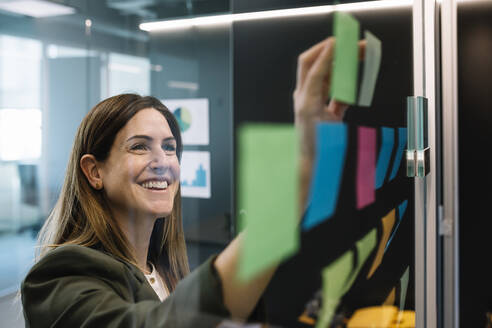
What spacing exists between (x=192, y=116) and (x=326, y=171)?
0.93 feet

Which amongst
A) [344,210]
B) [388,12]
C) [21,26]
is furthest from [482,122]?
[21,26]

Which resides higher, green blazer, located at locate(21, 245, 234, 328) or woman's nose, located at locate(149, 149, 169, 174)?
woman's nose, located at locate(149, 149, 169, 174)

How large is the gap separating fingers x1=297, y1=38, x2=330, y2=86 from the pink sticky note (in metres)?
0.24

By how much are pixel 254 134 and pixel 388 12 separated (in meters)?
0.68

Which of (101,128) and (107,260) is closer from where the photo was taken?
(101,128)

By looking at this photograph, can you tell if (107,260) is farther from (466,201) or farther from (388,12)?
(466,201)

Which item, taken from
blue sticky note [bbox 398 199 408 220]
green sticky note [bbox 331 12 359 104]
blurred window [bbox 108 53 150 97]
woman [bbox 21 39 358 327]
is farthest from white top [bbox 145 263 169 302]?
blue sticky note [bbox 398 199 408 220]

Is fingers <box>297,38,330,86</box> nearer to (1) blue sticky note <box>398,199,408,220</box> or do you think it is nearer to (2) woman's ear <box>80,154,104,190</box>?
(2) woman's ear <box>80,154,104,190</box>

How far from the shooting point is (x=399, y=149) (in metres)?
1.19

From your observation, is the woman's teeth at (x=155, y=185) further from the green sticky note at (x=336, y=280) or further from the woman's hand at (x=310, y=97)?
the green sticky note at (x=336, y=280)

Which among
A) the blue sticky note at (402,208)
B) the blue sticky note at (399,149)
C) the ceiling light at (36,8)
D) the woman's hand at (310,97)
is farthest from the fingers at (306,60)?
the blue sticky note at (402,208)

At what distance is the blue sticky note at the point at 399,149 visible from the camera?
1.16 m

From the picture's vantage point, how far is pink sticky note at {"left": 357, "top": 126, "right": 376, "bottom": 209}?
85 cm

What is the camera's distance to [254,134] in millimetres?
494
